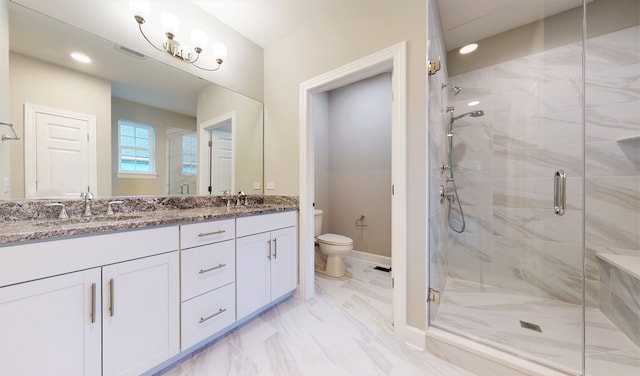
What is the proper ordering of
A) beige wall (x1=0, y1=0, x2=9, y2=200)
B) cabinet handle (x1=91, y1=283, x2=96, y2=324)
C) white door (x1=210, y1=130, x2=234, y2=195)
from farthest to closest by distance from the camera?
1. white door (x1=210, y1=130, x2=234, y2=195)
2. beige wall (x1=0, y1=0, x2=9, y2=200)
3. cabinet handle (x1=91, y1=283, x2=96, y2=324)

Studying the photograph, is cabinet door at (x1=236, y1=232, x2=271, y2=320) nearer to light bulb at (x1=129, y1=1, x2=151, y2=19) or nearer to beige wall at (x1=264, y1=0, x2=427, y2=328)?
beige wall at (x1=264, y1=0, x2=427, y2=328)

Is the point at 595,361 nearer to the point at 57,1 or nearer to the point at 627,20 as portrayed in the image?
the point at 627,20

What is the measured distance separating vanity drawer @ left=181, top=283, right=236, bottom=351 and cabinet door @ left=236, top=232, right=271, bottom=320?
0.21 ft

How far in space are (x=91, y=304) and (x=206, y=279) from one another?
19.6 inches

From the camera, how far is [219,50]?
1.93 meters

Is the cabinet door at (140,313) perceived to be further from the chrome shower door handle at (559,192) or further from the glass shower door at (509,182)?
the chrome shower door handle at (559,192)

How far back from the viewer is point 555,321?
1600mm

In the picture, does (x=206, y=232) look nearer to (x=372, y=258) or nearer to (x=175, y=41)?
(x=175, y=41)

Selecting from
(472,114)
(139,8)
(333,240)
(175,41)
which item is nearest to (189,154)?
(175,41)

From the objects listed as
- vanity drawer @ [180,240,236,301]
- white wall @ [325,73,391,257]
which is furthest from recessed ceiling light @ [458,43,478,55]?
vanity drawer @ [180,240,236,301]

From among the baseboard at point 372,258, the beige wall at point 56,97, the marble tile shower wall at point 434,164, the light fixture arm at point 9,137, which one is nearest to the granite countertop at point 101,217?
the beige wall at point 56,97

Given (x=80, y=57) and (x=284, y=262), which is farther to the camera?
(x=284, y=262)

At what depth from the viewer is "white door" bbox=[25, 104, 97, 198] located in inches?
47.2

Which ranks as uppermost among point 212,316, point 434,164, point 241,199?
point 434,164
